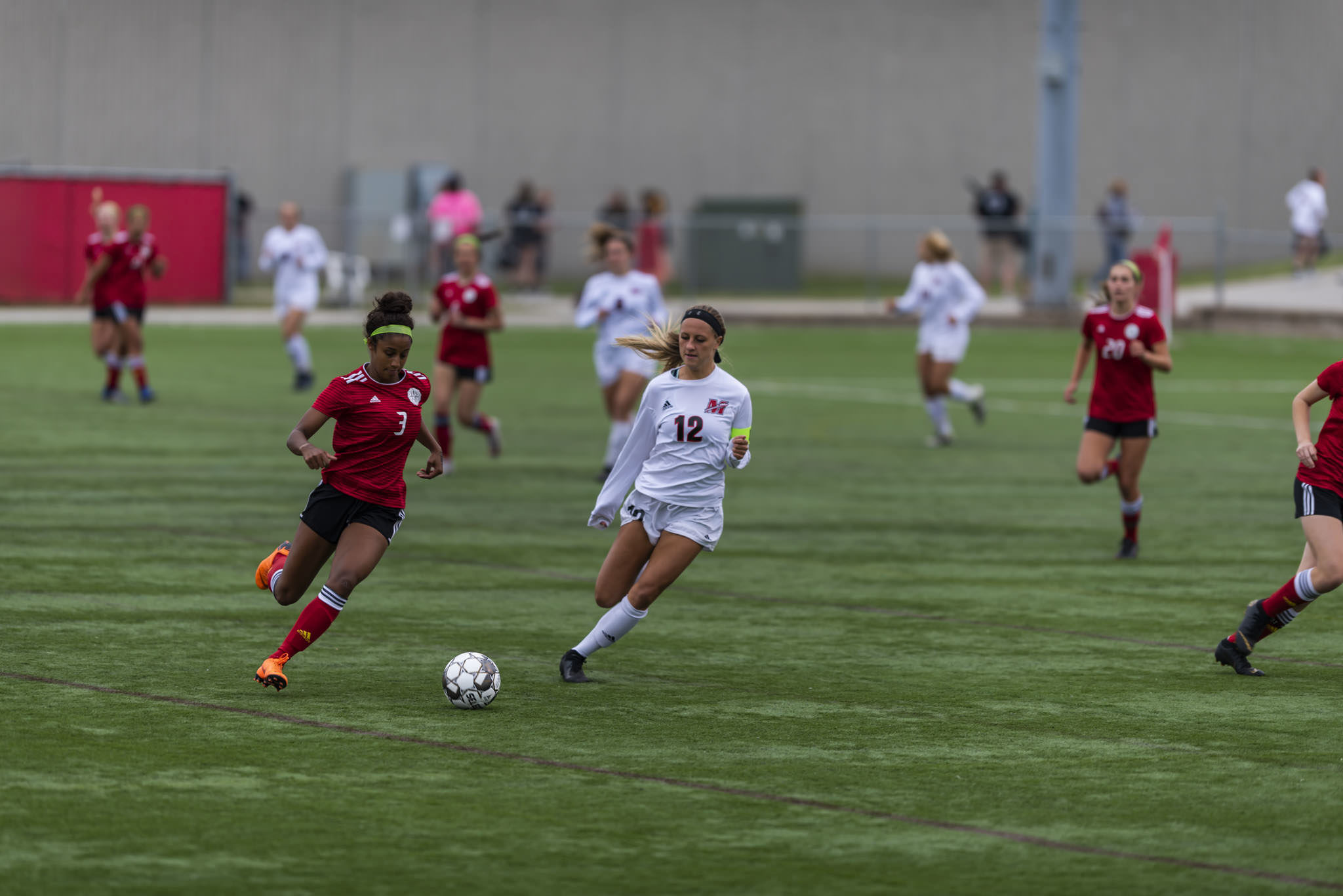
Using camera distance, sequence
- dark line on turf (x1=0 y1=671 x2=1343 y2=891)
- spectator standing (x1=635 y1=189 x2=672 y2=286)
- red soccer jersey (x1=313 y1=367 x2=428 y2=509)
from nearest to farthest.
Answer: dark line on turf (x1=0 y1=671 x2=1343 y2=891) < red soccer jersey (x1=313 y1=367 x2=428 y2=509) < spectator standing (x1=635 y1=189 x2=672 y2=286)

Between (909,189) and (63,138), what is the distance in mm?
19897

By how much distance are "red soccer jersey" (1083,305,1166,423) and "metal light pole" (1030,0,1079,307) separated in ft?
81.5

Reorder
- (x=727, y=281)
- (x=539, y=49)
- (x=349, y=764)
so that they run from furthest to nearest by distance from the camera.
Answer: (x=539, y=49) → (x=727, y=281) → (x=349, y=764)

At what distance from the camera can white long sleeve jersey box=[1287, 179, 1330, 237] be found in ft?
137

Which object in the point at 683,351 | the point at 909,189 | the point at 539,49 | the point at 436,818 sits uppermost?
the point at 539,49

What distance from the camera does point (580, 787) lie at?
290 inches

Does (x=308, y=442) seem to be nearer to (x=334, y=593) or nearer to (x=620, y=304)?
(x=334, y=593)

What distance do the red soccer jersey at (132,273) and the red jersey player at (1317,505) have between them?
15782 millimetres

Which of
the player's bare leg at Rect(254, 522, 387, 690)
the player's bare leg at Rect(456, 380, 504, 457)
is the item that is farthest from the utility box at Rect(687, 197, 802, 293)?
the player's bare leg at Rect(254, 522, 387, 690)

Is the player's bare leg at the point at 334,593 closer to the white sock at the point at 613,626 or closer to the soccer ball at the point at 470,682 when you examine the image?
the soccer ball at the point at 470,682

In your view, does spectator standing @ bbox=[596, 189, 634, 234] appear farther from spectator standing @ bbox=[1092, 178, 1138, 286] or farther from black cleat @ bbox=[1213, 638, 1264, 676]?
black cleat @ bbox=[1213, 638, 1264, 676]

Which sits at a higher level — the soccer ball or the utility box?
the utility box

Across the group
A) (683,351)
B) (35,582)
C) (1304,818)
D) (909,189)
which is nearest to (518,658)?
(683,351)

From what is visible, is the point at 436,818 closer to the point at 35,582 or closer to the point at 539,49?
the point at 35,582
